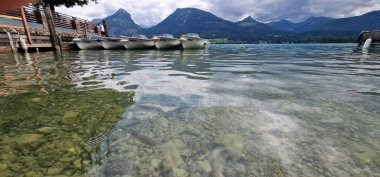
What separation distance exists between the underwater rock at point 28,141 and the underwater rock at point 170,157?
1.33m

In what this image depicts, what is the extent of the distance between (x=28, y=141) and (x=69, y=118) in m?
0.69

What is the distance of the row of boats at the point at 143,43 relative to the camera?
2436 cm

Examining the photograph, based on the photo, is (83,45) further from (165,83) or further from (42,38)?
(165,83)

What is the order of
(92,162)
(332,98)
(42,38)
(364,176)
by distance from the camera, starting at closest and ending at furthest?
(364,176), (92,162), (332,98), (42,38)

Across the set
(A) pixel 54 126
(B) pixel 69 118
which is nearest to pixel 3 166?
(A) pixel 54 126

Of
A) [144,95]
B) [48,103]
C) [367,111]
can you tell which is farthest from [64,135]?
[367,111]

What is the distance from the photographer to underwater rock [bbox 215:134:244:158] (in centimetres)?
221

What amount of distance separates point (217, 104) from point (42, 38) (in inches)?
1009

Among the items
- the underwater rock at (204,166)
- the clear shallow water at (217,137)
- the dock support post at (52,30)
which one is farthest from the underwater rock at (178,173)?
the dock support post at (52,30)

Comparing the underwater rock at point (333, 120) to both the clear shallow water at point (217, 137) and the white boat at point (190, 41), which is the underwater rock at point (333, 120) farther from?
the white boat at point (190, 41)

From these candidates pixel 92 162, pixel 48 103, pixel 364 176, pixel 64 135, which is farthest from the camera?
pixel 48 103

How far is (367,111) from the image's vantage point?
3305 millimetres

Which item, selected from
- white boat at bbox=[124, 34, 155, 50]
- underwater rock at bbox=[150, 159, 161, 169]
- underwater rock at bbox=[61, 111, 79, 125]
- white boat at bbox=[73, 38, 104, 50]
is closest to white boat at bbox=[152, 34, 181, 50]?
white boat at bbox=[124, 34, 155, 50]

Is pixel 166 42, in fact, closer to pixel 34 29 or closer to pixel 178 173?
pixel 34 29
